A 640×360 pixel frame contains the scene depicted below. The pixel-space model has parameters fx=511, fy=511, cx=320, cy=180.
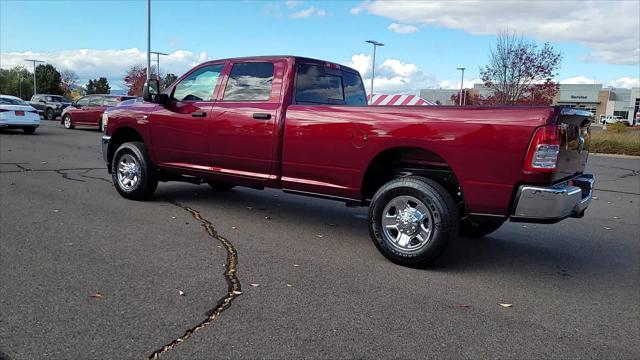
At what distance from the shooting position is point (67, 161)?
1156 centimetres

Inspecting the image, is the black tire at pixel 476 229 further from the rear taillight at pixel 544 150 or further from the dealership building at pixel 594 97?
the dealership building at pixel 594 97

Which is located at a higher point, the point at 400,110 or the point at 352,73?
the point at 352,73

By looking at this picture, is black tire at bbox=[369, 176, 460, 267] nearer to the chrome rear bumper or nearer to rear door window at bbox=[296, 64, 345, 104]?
the chrome rear bumper

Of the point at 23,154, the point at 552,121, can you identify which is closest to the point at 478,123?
the point at 552,121

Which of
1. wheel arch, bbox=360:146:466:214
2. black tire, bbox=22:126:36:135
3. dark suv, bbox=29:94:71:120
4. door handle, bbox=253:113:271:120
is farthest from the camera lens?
dark suv, bbox=29:94:71:120

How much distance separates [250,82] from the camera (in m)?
6.14

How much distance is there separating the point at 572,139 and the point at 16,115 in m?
19.2

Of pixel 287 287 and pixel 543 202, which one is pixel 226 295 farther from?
pixel 543 202

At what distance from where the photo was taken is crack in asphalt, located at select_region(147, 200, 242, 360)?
3102 millimetres

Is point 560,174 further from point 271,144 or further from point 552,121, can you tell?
point 271,144

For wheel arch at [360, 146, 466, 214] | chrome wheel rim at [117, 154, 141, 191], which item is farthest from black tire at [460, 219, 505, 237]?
chrome wheel rim at [117, 154, 141, 191]

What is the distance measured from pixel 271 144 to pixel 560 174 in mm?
2930

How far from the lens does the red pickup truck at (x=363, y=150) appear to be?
13.9 feet

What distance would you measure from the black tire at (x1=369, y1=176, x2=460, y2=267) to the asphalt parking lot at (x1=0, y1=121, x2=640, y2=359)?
14 cm
